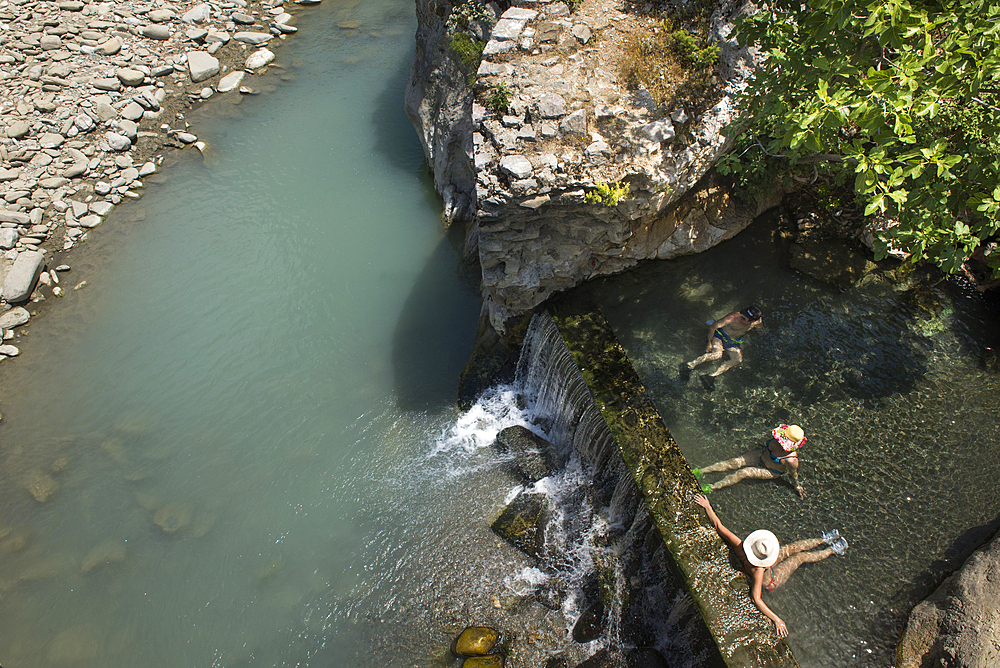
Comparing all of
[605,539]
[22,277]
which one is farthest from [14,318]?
[605,539]

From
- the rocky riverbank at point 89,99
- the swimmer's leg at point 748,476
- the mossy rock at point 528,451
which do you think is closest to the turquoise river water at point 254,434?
the mossy rock at point 528,451

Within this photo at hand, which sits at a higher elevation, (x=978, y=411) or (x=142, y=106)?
(x=978, y=411)

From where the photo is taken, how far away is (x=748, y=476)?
720 centimetres

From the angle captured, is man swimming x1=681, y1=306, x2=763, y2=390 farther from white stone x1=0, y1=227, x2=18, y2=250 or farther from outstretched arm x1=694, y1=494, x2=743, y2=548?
white stone x1=0, y1=227, x2=18, y2=250

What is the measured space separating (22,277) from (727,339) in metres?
13.9

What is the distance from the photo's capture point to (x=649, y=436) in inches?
284

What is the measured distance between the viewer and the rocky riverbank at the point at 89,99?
1231cm

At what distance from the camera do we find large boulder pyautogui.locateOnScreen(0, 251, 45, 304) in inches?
448

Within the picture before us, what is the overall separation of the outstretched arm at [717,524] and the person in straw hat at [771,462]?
0.35 metres

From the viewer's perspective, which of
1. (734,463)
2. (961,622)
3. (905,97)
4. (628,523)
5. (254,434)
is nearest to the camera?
(905,97)

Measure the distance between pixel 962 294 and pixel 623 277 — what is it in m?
5.09

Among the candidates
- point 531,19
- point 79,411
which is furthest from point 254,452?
point 531,19

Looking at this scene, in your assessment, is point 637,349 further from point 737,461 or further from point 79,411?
point 79,411

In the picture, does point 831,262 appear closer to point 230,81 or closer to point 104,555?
point 104,555
